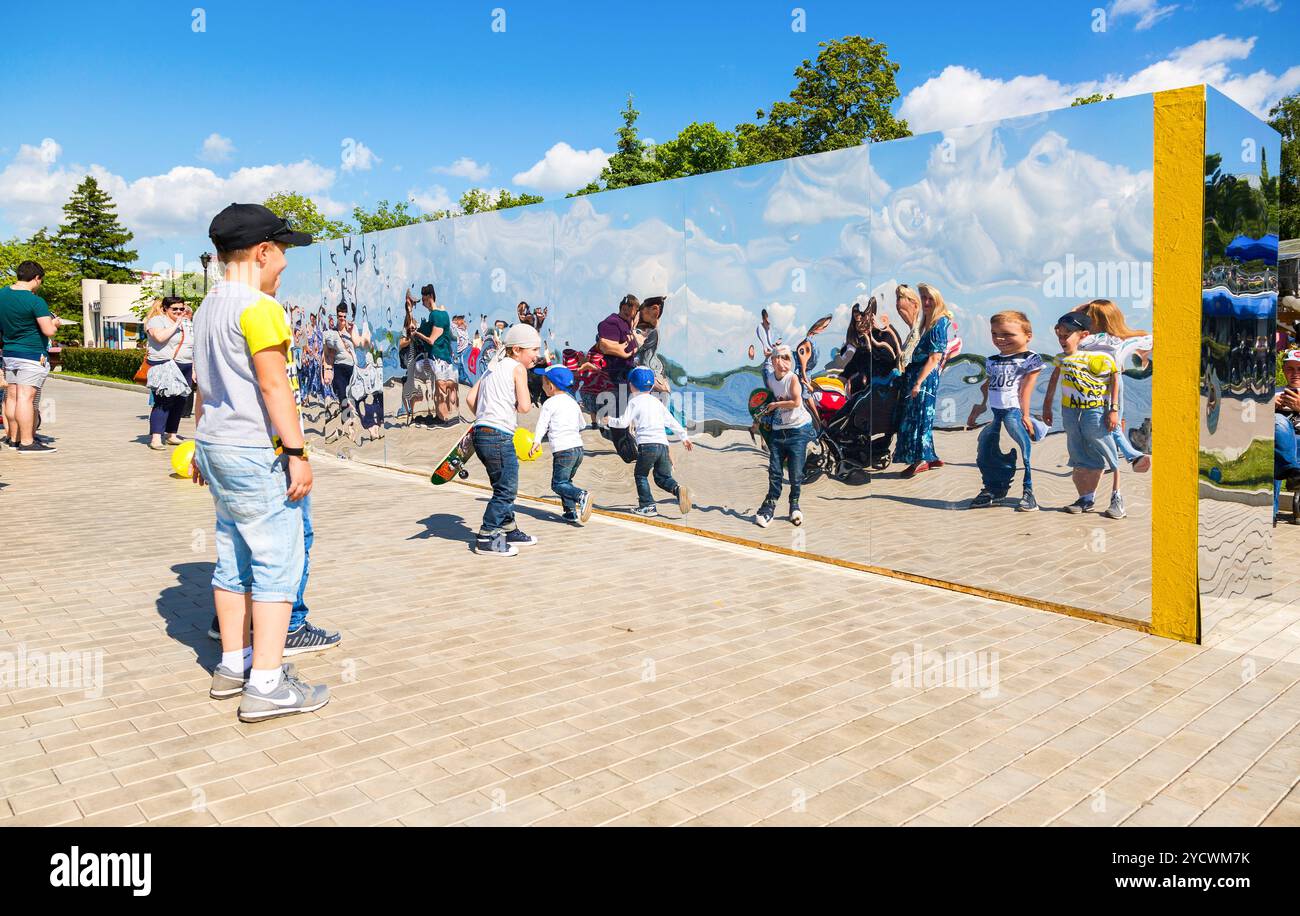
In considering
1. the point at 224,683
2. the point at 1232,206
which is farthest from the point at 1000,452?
the point at 224,683

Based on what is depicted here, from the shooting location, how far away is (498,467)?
7.73 meters

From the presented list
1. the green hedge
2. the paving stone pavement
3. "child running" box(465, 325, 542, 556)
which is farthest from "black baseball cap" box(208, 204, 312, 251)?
the green hedge

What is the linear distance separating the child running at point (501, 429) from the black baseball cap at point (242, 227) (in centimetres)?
337

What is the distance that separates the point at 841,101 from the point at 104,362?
36.4 metres

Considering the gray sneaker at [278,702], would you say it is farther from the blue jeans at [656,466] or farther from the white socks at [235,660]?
the blue jeans at [656,466]

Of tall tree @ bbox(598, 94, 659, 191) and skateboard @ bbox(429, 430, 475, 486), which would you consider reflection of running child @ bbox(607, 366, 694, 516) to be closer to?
skateboard @ bbox(429, 430, 475, 486)

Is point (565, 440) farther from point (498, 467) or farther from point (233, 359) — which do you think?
point (233, 359)

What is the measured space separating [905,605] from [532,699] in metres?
2.89

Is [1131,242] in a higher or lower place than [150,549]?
higher

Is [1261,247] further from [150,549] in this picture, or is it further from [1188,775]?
[150,549]

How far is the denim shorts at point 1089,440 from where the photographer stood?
5.91 meters

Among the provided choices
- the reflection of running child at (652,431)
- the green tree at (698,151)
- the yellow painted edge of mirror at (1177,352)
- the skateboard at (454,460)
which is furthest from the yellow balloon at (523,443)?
the green tree at (698,151)

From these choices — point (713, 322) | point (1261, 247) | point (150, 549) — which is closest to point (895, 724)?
point (1261, 247)

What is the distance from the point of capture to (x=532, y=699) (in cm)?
458
